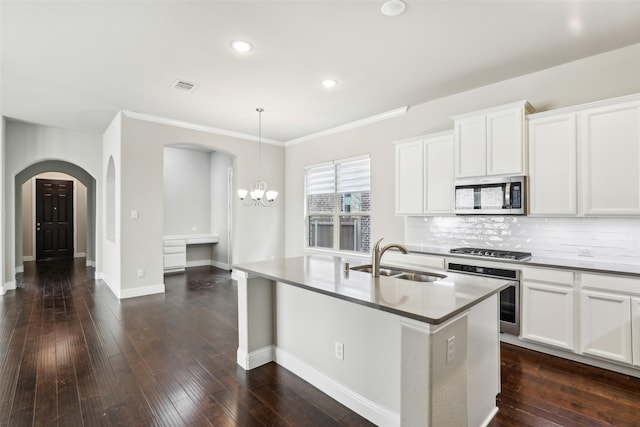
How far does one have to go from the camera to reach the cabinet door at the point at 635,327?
2.53m

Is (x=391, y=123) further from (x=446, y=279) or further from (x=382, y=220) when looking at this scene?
(x=446, y=279)

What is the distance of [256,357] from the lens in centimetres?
282

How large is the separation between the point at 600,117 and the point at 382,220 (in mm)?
2767

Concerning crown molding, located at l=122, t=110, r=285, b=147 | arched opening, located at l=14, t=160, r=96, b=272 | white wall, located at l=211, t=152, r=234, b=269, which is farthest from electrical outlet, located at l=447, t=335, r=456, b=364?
arched opening, located at l=14, t=160, r=96, b=272

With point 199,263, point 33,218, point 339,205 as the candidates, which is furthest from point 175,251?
point 33,218

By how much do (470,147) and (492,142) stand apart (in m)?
0.23

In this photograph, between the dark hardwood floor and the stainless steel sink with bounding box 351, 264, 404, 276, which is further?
the stainless steel sink with bounding box 351, 264, 404, 276

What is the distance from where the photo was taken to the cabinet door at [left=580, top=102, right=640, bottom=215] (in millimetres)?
2701

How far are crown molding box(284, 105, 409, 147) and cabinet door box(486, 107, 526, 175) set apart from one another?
1.46m

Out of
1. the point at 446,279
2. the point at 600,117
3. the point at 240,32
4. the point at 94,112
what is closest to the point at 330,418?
the point at 446,279

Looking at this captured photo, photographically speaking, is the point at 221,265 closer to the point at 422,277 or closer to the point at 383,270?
the point at 383,270

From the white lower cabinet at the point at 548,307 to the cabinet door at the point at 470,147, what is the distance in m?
1.18

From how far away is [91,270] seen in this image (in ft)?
24.6

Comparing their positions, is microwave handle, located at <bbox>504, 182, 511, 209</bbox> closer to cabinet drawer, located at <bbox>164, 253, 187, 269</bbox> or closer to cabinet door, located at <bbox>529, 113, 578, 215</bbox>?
cabinet door, located at <bbox>529, 113, 578, 215</bbox>
